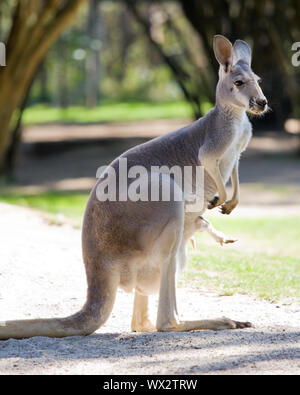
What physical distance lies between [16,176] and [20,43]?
4.07 m

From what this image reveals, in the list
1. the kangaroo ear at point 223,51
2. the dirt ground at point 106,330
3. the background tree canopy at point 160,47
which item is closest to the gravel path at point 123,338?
the dirt ground at point 106,330

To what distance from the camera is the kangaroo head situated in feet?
14.3

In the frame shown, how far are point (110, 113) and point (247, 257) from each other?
72.9ft

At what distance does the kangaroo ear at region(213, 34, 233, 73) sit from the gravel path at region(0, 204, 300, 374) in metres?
1.57

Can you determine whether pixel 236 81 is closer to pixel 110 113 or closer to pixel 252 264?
pixel 252 264

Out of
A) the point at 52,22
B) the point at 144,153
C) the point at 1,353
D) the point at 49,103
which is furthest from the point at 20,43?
the point at 49,103

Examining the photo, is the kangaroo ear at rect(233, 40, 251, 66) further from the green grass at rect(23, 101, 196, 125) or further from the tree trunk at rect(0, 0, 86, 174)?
the green grass at rect(23, 101, 196, 125)

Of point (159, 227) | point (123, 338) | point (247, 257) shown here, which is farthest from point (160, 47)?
point (123, 338)

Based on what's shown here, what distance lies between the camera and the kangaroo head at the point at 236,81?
4.34 m

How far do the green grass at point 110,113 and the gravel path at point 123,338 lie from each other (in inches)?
731

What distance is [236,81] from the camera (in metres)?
4.39

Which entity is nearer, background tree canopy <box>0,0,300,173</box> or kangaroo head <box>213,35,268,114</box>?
kangaroo head <box>213,35,268,114</box>

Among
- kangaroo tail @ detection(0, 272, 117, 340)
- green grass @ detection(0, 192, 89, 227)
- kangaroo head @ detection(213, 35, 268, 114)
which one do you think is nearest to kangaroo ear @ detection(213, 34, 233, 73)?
kangaroo head @ detection(213, 35, 268, 114)

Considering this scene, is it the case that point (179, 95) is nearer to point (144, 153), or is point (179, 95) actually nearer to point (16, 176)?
point (16, 176)
